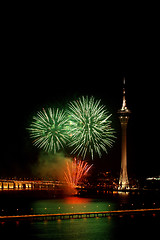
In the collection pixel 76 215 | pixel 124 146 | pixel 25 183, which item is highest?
pixel 124 146

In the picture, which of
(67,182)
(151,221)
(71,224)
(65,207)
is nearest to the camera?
(71,224)

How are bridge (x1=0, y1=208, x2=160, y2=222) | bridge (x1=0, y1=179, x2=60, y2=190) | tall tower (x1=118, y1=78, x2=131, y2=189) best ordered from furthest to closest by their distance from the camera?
bridge (x1=0, y1=179, x2=60, y2=190) → tall tower (x1=118, y1=78, x2=131, y2=189) → bridge (x1=0, y1=208, x2=160, y2=222)

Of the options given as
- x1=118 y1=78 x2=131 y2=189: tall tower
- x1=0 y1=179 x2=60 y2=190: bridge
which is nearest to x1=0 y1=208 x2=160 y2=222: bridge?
x1=118 y1=78 x2=131 y2=189: tall tower

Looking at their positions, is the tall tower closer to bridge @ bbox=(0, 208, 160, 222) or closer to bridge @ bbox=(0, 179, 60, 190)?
bridge @ bbox=(0, 179, 60, 190)

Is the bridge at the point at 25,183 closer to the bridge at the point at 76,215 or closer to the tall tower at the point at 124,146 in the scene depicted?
the tall tower at the point at 124,146

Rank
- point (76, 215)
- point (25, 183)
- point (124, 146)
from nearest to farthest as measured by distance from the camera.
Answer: point (76, 215)
point (124, 146)
point (25, 183)

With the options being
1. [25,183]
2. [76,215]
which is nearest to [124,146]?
[25,183]

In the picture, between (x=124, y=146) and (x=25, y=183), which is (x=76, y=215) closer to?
(x=124, y=146)

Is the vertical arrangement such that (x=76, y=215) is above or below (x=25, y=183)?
below

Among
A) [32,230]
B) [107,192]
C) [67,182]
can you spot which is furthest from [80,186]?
[32,230]

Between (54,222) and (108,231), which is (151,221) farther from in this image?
(54,222)

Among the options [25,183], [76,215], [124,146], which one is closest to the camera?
[76,215]
